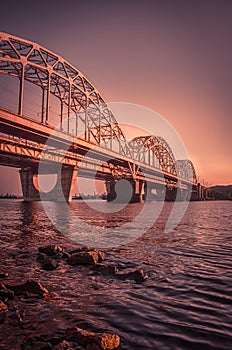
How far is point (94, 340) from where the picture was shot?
3.87m

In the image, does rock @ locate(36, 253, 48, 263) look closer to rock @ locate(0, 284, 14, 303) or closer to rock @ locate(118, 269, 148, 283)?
rock @ locate(118, 269, 148, 283)

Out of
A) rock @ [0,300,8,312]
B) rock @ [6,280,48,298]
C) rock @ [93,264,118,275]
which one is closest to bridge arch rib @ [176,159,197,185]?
rock @ [93,264,118,275]

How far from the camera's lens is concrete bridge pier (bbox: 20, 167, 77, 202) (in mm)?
62500

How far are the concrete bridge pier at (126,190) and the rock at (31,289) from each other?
238ft

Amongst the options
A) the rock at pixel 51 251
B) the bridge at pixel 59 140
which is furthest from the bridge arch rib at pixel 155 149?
the rock at pixel 51 251

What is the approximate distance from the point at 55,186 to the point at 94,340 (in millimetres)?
66642

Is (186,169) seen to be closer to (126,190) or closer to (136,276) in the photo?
(126,190)

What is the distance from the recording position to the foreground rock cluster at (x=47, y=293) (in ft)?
12.6

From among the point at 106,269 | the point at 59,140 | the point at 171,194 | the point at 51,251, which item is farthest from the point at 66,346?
the point at 171,194

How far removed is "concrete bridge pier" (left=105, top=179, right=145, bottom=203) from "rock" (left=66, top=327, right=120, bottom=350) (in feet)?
244

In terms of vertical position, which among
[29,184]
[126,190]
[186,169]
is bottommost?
[126,190]

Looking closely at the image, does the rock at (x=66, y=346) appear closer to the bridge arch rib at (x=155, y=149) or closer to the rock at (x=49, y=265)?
the rock at (x=49, y=265)

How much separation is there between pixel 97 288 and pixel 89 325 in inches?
74.9

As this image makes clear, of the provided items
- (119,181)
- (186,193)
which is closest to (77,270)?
(119,181)
